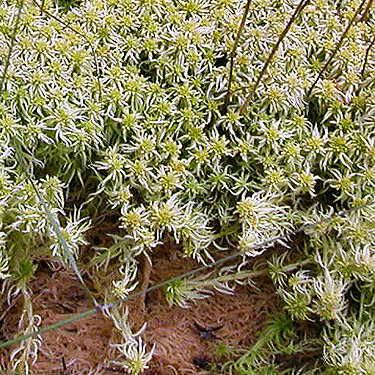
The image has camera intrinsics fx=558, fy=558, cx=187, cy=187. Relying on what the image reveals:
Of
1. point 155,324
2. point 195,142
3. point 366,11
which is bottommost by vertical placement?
point 155,324

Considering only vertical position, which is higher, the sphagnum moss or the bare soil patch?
the sphagnum moss

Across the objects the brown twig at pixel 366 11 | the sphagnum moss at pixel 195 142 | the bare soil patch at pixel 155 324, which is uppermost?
the brown twig at pixel 366 11

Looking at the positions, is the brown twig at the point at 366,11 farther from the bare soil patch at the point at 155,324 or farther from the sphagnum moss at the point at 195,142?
the bare soil patch at the point at 155,324

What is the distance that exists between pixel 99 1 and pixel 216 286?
1.90 ft

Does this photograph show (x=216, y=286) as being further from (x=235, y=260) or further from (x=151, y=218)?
(x=151, y=218)

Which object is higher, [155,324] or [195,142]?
[195,142]

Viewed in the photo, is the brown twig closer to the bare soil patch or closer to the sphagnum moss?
the sphagnum moss

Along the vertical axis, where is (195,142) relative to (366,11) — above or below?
below

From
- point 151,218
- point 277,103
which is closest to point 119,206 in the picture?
point 151,218

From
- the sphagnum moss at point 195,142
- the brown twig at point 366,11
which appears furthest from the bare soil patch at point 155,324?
the brown twig at point 366,11

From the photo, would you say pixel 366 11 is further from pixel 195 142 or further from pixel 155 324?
pixel 155 324

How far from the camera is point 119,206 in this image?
3.11 ft

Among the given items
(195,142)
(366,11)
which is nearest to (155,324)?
(195,142)

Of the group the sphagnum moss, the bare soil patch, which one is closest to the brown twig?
the sphagnum moss
